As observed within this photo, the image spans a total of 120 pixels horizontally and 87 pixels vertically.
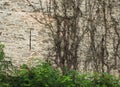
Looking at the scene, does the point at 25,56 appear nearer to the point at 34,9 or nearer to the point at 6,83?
the point at 34,9

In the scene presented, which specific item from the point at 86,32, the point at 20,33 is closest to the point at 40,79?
the point at 20,33

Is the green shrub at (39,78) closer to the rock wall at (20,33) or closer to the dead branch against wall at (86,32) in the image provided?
the rock wall at (20,33)

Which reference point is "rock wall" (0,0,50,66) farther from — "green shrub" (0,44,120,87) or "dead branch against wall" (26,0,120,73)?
"green shrub" (0,44,120,87)

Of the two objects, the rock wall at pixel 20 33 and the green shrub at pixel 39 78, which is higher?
the rock wall at pixel 20 33

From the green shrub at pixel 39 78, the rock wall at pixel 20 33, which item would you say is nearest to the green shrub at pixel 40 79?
the green shrub at pixel 39 78

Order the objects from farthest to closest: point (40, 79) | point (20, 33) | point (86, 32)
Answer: point (86, 32) → point (20, 33) → point (40, 79)

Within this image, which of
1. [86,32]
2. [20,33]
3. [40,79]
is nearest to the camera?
[40,79]

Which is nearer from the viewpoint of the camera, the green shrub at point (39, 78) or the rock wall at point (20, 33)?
the green shrub at point (39, 78)

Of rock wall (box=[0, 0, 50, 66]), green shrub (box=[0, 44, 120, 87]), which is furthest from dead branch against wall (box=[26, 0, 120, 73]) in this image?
green shrub (box=[0, 44, 120, 87])

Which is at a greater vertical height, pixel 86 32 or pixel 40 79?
pixel 86 32

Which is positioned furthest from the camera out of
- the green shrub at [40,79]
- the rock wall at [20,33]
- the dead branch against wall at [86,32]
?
the dead branch against wall at [86,32]

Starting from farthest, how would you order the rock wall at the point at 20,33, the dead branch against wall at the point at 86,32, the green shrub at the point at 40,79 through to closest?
the dead branch against wall at the point at 86,32
the rock wall at the point at 20,33
the green shrub at the point at 40,79

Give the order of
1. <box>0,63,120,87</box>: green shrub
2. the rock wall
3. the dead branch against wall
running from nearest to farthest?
<box>0,63,120,87</box>: green shrub → the rock wall → the dead branch against wall

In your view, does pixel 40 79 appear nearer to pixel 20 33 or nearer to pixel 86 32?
pixel 20 33
